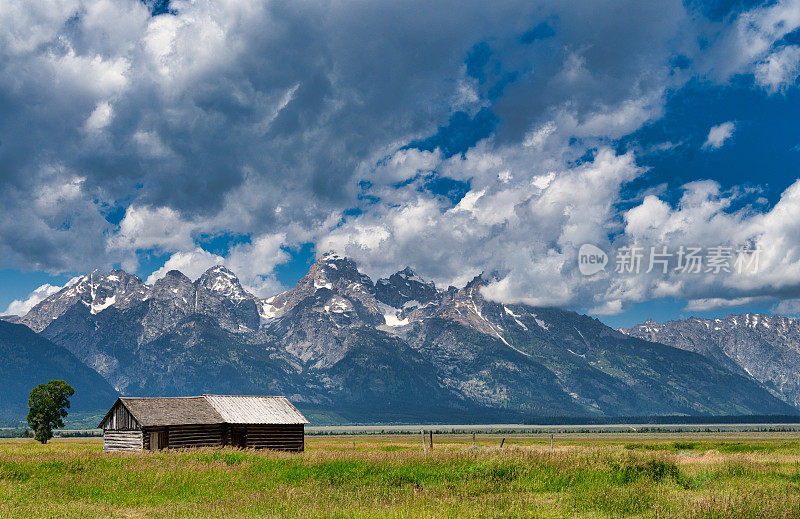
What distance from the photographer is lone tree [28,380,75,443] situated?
87.1m

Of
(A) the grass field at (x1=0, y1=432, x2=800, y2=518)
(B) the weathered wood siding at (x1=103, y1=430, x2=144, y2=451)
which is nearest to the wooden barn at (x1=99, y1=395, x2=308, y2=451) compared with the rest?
(B) the weathered wood siding at (x1=103, y1=430, x2=144, y2=451)

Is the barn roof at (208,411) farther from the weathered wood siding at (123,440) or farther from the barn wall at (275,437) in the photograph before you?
the weathered wood siding at (123,440)

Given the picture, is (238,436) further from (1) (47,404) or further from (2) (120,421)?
(1) (47,404)

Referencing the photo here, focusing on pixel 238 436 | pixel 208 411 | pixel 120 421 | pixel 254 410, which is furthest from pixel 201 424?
pixel 120 421

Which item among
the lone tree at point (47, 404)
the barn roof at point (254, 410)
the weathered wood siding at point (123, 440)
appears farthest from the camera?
the lone tree at point (47, 404)

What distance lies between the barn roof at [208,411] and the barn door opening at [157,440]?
131 cm

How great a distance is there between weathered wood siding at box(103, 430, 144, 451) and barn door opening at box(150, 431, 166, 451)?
0.93 m

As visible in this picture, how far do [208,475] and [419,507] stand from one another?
960cm

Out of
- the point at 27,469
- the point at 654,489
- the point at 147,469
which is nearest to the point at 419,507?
the point at 654,489

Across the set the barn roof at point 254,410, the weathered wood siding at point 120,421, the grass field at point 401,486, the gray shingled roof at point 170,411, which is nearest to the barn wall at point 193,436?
the gray shingled roof at point 170,411

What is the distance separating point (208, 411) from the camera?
2303 inches

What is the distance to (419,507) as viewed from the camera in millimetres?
19203

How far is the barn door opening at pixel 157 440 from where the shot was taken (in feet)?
182

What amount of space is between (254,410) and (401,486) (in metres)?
39.1
